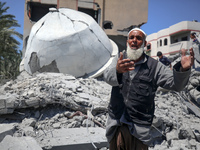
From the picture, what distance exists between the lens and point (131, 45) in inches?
65.8

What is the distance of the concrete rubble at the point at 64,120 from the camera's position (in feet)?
9.11

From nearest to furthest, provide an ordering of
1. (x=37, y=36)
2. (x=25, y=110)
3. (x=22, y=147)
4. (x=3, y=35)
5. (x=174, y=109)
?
(x=22, y=147) → (x=25, y=110) → (x=174, y=109) → (x=37, y=36) → (x=3, y=35)

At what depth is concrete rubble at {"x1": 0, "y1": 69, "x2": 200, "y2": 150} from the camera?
278 cm

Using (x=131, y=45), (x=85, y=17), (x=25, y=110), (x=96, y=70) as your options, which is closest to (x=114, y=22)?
(x=85, y=17)

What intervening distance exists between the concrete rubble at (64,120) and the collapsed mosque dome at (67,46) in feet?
2.47

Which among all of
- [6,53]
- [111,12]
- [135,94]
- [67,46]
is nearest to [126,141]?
[135,94]

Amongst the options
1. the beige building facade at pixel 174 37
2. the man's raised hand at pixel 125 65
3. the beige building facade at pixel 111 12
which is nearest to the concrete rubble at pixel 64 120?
the man's raised hand at pixel 125 65

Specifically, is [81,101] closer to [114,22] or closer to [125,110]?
[125,110]

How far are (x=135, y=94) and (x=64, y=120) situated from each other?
2.42 m

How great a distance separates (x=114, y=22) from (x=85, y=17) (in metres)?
5.21

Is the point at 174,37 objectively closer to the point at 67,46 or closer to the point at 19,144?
the point at 67,46

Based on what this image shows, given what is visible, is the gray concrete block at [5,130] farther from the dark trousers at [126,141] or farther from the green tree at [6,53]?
the green tree at [6,53]

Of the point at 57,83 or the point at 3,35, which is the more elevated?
the point at 3,35

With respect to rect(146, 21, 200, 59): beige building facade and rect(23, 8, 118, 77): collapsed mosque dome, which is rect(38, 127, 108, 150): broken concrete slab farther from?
rect(146, 21, 200, 59): beige building facade
